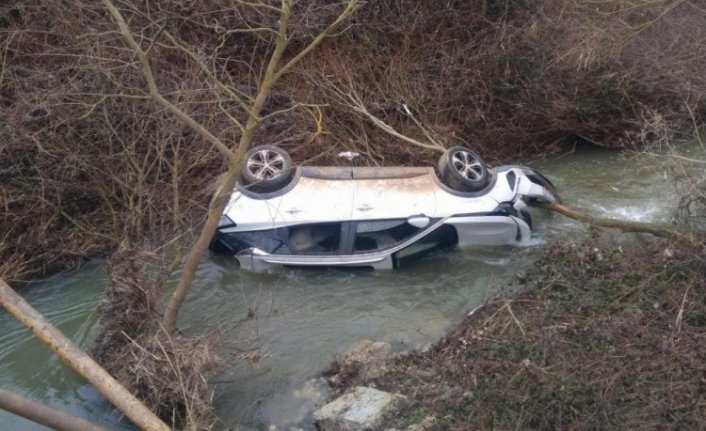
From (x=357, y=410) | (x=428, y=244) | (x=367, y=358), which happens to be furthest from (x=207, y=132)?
(x=428, y=244)

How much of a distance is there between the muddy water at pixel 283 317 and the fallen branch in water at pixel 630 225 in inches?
18.9

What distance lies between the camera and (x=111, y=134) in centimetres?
1024

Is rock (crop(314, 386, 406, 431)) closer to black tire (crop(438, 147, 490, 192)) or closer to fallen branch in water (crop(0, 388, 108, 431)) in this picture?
fallen branch in water (crop(0, 388, 108, 431))

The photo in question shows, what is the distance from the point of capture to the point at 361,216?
8641 millimetres

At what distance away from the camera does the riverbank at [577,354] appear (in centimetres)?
601

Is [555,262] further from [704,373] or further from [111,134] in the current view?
[111,134]

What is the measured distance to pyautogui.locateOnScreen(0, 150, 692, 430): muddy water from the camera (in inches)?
286

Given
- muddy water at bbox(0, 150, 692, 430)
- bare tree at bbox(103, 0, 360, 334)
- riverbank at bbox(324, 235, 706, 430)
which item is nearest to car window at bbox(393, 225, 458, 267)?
muddy water at bbox(0, 150, 692, 430)

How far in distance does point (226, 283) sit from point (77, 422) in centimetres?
518

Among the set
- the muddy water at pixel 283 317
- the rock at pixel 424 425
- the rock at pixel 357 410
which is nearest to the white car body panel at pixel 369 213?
the muddy water at pixel 283 317

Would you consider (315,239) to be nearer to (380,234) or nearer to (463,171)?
(380,234)

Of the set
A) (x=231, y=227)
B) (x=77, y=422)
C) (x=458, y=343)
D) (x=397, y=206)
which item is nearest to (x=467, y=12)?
(x=397, y=206)

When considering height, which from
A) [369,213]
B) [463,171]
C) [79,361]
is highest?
[463,171]

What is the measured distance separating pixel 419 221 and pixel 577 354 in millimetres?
2642
